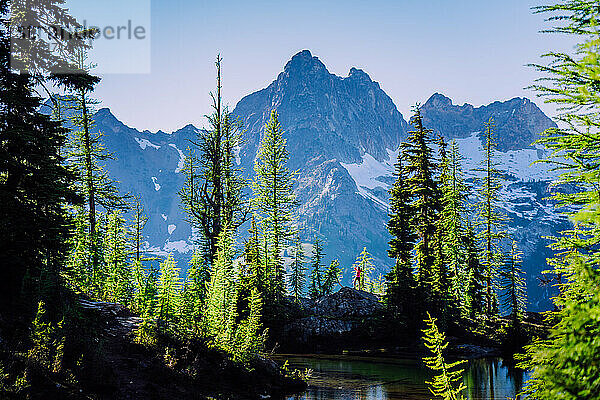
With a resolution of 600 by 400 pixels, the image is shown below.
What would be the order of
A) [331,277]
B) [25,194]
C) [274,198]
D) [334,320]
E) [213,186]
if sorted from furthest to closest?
[331,277] < [274,198] < [334,320] < [213,186] < [25,194]

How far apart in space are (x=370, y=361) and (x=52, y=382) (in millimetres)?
21586

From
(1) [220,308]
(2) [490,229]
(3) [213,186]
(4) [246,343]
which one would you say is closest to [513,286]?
(2) [490,229]

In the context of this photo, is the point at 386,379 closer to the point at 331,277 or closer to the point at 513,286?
the point at 513,286

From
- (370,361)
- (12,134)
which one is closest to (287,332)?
(370,361)

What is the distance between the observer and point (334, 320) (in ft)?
108

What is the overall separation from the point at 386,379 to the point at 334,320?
1276 centimetres

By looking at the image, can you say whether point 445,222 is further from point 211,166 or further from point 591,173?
point 591,173

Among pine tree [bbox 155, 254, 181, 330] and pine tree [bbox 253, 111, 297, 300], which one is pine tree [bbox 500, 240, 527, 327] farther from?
pine tree [bbox 155, 254, 181, 330]

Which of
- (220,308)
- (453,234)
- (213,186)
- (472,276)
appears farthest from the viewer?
(472,276)

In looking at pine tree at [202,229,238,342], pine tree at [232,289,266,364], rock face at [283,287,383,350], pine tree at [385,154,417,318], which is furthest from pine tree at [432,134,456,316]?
pine tree at [202,229,238,342]

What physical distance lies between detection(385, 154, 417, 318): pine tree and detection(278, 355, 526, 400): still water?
21.9 feet

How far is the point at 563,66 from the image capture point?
5.92 metres

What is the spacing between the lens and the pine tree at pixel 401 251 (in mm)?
34062

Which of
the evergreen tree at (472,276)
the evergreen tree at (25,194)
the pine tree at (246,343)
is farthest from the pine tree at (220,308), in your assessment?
the evergreen tree at (472,276)
